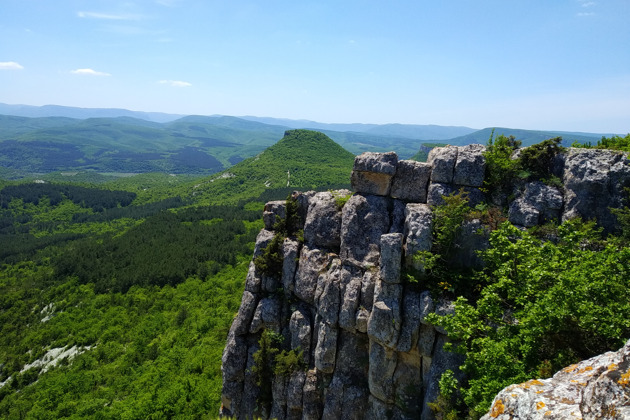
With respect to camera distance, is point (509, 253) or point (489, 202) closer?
point (509, 253)

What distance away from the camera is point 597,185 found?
650 inches

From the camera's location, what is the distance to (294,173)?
171 metres

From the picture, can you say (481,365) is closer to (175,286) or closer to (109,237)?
(175,286)

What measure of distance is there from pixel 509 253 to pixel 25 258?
398ft

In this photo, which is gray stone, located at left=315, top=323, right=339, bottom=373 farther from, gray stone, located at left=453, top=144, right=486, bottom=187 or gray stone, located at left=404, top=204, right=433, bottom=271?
gray stone, located at left=453, top=144, right=486, bottom=187

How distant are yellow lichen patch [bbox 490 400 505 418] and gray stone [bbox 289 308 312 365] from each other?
14.5 m

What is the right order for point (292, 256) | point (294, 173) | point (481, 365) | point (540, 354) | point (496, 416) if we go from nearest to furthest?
point (496, 416) < point (540, 354) < point (481, 365) < point (292, 256) < point (294, 173)

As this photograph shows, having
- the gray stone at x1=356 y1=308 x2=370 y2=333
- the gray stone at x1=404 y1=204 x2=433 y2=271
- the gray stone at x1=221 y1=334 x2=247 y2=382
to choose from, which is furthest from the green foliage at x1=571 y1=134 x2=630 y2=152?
the gray stone at x1=221 y1=334 x2=247 y2=382

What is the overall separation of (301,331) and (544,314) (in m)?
14.7

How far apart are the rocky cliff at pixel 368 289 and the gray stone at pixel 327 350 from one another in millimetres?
66

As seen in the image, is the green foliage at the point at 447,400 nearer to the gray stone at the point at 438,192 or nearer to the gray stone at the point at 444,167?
the gray stone at the point at 438,192

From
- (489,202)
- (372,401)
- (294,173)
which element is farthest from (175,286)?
(294,173)

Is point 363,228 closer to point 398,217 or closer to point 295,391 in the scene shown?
point 398,217

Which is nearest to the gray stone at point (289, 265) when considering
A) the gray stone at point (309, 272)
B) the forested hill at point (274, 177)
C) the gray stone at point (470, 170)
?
the gray stone at point (309, 272)
